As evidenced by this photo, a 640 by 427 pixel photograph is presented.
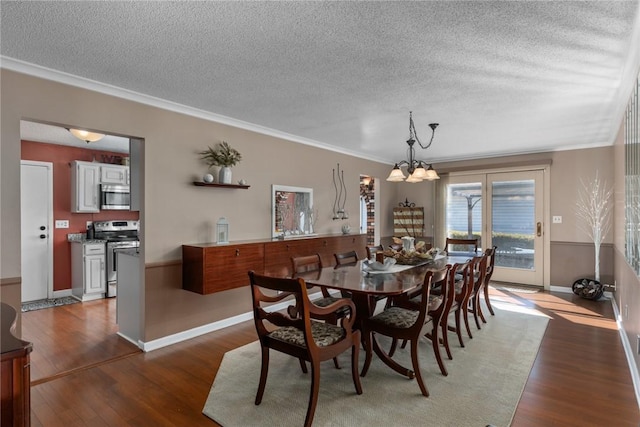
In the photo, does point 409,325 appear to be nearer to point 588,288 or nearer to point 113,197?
point 588,288

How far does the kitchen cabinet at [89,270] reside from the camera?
5047 millimetres

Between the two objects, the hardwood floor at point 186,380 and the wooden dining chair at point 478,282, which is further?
the wooden dining chair at point 478,282

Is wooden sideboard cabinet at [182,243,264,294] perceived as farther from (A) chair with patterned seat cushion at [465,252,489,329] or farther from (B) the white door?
(B) the white door

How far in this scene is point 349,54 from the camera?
237 cm

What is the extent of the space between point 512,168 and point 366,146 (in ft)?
8.96

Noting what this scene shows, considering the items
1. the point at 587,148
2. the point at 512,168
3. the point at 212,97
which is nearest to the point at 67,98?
the point at 212,97

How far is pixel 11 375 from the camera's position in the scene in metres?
1.02

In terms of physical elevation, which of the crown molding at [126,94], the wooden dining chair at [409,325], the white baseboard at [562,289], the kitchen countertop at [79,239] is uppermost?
the crown molding at [126,94]

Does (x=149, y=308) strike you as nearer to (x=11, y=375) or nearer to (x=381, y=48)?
(x=11, y=375)

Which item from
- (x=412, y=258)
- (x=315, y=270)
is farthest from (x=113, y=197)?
(x=412, y=258)

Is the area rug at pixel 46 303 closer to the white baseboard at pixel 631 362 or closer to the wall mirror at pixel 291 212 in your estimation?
the wall mirror at pixel 291 212

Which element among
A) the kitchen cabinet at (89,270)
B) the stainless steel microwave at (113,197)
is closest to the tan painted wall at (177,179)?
the kitchen cabinet at (89,270)

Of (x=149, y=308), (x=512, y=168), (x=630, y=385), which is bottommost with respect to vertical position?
(x=630, y=385)

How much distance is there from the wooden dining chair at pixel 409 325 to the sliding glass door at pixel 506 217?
412cm
